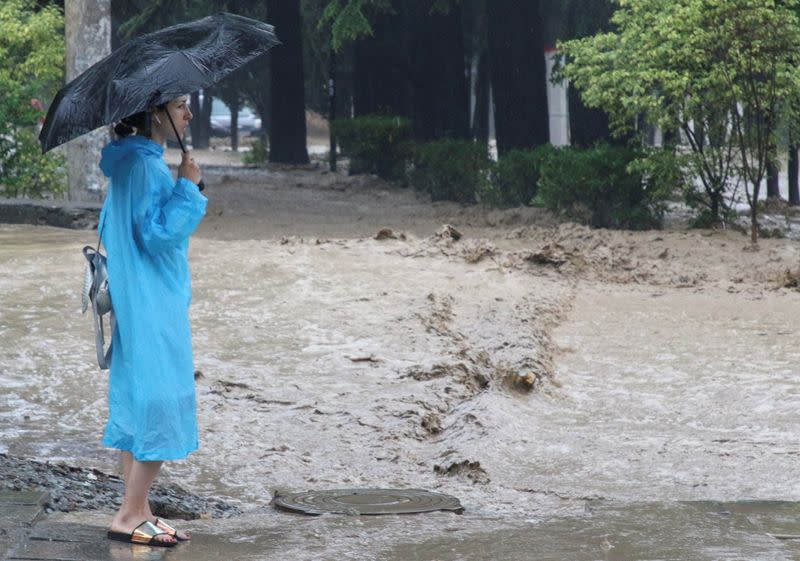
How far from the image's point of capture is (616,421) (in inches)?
320

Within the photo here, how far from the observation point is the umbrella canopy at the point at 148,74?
4.62m

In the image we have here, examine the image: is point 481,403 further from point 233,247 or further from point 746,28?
point 746,28

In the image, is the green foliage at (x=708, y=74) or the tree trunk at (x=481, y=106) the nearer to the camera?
the green foliage at (x=708, y=74)

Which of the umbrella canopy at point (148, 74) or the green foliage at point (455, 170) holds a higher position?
the umbrella canopy at point (148, 74)

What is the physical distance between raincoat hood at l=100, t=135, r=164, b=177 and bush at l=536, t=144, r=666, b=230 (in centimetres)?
1287

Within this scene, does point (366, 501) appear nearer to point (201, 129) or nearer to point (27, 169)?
point (27, 169)

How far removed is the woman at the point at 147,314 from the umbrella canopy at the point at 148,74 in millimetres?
124

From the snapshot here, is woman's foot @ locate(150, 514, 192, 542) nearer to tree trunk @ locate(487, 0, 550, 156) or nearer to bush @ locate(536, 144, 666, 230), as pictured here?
bush @ locate(536, 144, 666, 230)

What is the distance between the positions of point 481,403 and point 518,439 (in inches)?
22.2

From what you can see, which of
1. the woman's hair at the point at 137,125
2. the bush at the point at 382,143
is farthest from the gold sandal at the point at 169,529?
the bush at the point at 382,143

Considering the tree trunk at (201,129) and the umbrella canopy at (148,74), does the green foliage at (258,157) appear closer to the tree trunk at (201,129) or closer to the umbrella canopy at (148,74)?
the tree trunk at (201,129)

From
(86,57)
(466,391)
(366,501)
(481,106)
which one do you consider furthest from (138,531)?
(481,106)

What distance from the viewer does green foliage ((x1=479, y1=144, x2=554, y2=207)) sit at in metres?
19.8

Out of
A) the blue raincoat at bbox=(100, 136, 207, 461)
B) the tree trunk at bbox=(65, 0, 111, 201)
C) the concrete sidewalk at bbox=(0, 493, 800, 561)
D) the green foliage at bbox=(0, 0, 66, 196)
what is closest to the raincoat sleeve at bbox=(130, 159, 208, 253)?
the blue raincoat at bbox=(100, 136, 207, 461)
